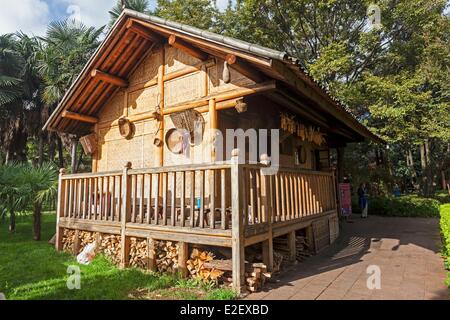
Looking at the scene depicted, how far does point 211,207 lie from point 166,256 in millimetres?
1526

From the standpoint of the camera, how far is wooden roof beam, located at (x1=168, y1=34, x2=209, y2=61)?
6.47 m

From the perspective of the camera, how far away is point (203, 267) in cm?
468

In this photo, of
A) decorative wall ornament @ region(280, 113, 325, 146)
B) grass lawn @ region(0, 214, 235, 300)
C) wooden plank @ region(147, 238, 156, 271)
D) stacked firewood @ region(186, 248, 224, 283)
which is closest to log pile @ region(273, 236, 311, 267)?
stacked firewood @ region(186, 248, 224, 283)

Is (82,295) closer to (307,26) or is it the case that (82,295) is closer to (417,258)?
(417,258)

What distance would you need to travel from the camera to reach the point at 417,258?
228 inches

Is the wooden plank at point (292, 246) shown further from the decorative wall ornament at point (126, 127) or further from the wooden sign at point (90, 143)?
the wooden sign at point (90, 143)

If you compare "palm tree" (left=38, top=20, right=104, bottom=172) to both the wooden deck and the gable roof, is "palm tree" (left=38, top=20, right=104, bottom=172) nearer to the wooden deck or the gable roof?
the gable roof

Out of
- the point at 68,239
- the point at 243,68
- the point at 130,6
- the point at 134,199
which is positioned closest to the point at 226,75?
the point at 243,68

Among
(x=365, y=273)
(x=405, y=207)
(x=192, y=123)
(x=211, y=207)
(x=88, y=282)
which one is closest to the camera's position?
(x=211, y=207)

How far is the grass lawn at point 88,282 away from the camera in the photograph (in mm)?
4352

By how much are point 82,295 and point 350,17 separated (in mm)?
17749

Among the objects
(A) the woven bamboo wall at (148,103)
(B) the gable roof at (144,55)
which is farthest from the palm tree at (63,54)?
(A) the woven bamboo wall at (148,103)

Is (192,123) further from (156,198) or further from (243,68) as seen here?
(156,198)

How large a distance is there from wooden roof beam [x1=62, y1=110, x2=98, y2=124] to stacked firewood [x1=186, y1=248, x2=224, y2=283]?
252 inches
